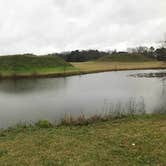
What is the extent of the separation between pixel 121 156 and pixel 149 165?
832 millimetres

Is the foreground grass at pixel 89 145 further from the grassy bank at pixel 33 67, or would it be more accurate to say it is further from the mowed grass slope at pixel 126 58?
the mowed grass slope at pixel 126 58

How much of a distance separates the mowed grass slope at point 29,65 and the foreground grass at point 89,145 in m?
40.6

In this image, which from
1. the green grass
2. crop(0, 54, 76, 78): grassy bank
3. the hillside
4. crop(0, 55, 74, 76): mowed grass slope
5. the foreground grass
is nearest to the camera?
the foreground grass

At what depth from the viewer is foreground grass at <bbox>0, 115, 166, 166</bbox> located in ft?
20.0

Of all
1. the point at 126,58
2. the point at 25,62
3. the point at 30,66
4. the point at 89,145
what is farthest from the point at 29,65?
the point at 89,145

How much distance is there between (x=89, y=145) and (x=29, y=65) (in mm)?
47693

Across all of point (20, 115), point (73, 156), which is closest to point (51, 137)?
point (73, 156)

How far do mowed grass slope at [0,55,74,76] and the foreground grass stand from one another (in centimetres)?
4058

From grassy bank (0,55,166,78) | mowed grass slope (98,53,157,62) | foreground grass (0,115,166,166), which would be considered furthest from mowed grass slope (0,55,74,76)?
foreground grass (0,115,166,166)

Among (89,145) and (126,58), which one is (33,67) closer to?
(126,58)

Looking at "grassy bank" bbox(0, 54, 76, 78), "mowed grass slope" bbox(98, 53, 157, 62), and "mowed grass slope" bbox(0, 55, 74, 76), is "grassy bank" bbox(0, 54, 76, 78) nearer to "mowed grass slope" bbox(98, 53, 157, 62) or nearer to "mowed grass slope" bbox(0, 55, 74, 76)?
"mowed grass slope" bbox(0, 55, 74, 76)

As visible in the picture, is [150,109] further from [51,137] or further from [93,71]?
[93,71]

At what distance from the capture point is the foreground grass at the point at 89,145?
6.10 metres

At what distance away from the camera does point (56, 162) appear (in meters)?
6.03
